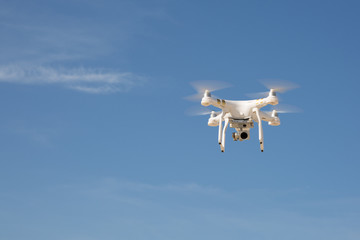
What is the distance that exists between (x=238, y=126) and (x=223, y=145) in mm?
3282

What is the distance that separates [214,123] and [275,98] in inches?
411

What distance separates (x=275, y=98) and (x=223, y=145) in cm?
882

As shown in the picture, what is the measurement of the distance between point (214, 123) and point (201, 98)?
233 inches

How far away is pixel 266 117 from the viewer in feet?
333

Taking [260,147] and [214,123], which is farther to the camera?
[214,123]

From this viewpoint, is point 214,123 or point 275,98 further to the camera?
point 214,123

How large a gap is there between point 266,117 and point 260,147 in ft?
19.1

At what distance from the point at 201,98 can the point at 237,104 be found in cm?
467

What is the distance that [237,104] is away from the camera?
325 feet

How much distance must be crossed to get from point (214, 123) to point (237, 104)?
227 inches

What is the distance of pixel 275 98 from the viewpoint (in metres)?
96.9

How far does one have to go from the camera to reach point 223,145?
98.2 metres

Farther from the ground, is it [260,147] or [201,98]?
[201,98]
